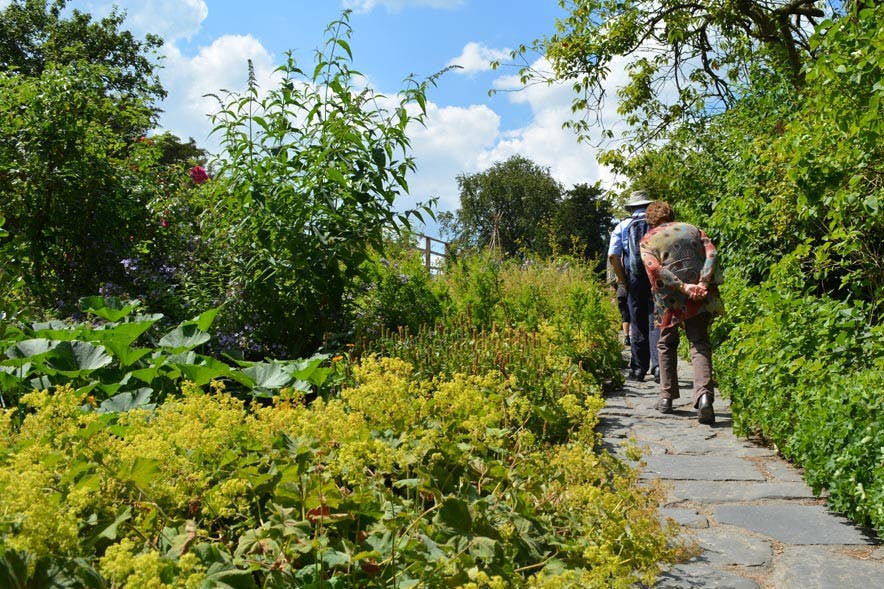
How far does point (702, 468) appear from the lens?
451 centimetres

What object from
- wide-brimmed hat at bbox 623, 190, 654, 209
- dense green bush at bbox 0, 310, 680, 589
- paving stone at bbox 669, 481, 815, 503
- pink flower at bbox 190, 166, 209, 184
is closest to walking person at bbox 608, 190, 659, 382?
wide-brimmed hat at bbox 623, 190, 654, 209

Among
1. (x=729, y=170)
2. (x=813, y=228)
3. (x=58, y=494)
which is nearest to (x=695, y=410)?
(x=813, y=228)

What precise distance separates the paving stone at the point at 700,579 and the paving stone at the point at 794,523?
1.95 feet

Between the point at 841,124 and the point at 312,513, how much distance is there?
3877mm

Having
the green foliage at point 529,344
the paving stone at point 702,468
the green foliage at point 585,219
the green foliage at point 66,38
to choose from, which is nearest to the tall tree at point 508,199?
the green foliage at point 585,219

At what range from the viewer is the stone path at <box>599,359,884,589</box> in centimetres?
294

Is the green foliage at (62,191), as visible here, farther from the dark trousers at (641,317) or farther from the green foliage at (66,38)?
the green foliage at (66,38)

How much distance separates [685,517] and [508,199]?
59706mm

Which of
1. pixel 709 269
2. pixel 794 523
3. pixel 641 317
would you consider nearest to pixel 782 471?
pixel 794 523

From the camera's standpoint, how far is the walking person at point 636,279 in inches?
301

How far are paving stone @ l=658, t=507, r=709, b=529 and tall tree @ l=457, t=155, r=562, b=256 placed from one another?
56554 mm

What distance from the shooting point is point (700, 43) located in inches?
456

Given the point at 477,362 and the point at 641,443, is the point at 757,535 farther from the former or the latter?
the point at 477,362

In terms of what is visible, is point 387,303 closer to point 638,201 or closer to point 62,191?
point 62,191
